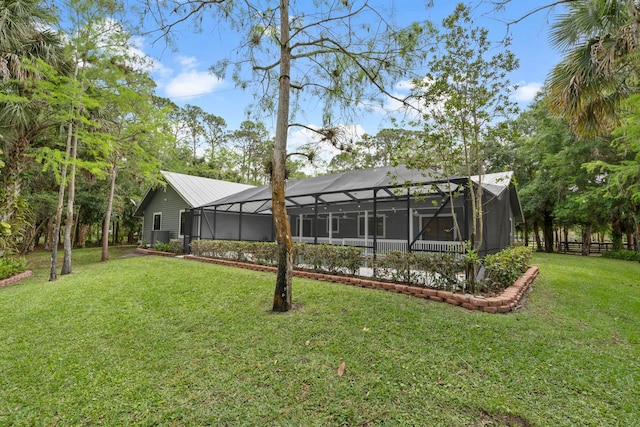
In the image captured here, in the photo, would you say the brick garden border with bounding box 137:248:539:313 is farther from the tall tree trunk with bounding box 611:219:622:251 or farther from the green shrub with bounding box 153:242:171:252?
the tall tree trunk with bounding box 611:219:622:251

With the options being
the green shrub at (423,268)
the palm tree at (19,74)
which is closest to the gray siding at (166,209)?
the palm tree at (19,74)

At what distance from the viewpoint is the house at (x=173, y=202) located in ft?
50.4

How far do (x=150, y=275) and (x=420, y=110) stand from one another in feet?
26.3

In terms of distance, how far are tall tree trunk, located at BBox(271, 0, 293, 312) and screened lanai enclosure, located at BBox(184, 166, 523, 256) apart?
9.17ft

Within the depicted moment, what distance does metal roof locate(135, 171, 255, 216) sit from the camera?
15050mm

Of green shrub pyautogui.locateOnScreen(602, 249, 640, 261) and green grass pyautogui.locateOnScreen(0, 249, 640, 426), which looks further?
green shrub pyautogui.locateOnScreen(602, 249, 640, 261)

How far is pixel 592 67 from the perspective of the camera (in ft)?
21.3

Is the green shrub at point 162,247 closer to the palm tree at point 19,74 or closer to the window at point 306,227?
the palm tree at point 19,74

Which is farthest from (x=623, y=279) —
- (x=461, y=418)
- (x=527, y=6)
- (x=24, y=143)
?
(x=24, y=143)

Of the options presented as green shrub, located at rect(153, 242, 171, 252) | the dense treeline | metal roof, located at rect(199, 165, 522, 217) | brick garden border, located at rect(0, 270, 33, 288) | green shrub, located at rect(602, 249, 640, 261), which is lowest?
brick garden border, located at rect(0, 270, 33, 288)

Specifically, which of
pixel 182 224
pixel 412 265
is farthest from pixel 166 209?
pixel 412 265

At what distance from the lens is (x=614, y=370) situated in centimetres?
310

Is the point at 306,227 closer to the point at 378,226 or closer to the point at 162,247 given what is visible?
the point at 378,226

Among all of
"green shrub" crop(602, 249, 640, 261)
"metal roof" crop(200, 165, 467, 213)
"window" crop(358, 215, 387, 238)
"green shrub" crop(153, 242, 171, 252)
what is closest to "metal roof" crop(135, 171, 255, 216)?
"metal roof" crop(200, 165, 467, 213)
